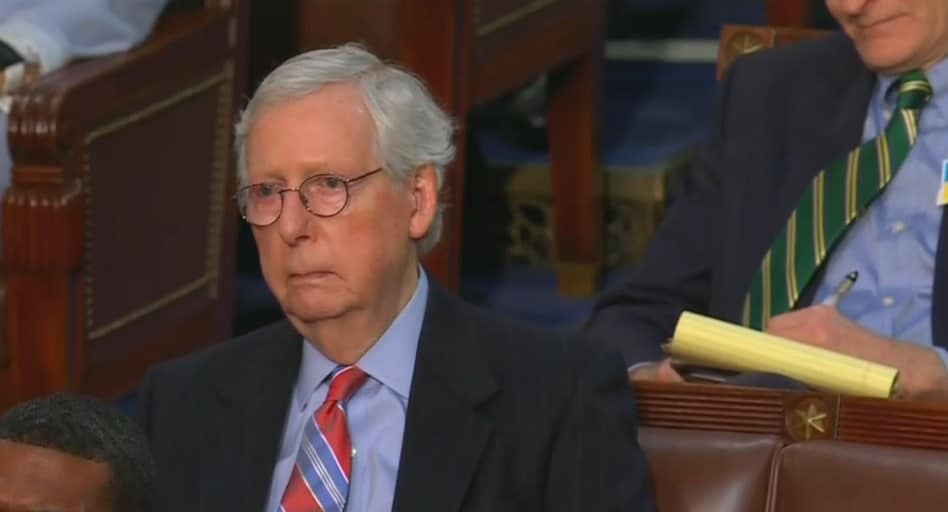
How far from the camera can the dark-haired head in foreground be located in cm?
115

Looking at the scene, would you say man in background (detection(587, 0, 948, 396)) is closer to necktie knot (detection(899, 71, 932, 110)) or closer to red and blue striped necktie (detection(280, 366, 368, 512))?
necktie knot (detection(899, 71, 932, 110))

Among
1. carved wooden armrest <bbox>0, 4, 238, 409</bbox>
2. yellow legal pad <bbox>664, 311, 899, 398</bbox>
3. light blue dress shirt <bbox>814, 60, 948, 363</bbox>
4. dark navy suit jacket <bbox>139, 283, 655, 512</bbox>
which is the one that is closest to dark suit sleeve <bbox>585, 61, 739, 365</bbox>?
light blue dress shirt <bbox>814, 60, 948, 363</bbox>

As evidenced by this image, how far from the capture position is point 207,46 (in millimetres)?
3285

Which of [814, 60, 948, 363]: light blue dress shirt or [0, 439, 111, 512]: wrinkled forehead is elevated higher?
[0, 439, 111, 512]: wrinkled forehead

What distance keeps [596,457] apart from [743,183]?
763mm

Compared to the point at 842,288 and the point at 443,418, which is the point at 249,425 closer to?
the point at 443,418

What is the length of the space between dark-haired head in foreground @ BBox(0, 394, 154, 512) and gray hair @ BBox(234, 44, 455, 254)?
25.9 inches

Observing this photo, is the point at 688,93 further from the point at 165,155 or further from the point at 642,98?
the point at 165,155

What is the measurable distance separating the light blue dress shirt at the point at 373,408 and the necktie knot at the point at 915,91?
0.79m

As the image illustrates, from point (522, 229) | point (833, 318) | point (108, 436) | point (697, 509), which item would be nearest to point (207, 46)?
point (522, 229)

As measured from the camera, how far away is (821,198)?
2521 mm

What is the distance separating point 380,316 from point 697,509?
0.36 m

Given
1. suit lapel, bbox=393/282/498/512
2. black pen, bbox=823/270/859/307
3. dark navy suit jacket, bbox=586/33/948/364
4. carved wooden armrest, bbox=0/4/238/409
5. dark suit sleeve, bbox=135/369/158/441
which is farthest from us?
carved wooden armrest, bbox=0/4/238/409

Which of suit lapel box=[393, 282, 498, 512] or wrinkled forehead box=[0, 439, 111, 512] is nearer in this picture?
wrinkled forehead box=[0, 439, 111, 512]
